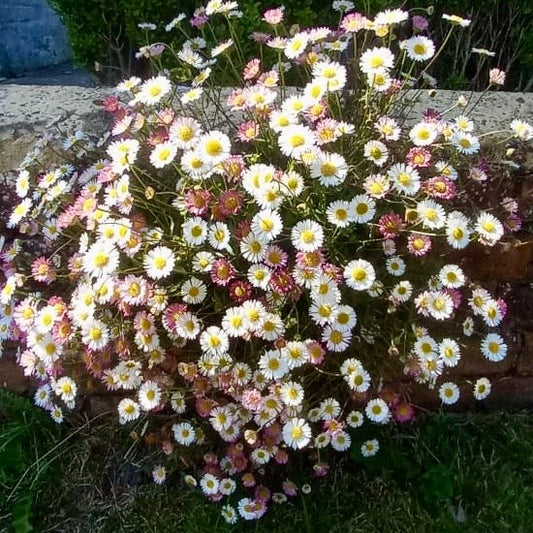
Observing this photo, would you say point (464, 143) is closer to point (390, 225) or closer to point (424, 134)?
point (424, 134)

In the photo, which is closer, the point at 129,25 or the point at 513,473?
the point at 513,473

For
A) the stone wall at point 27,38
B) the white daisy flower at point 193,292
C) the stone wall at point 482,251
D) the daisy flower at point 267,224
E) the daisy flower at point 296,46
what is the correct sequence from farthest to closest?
1. the stone wall at point 27,38
2. the stone wall at point 482,251
3. the daisy flower at point 296,46
4. the white daisy flower at point 193,292
5. the daisy flower at point 267,224

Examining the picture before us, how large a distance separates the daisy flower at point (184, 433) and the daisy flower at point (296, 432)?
30 centimetres

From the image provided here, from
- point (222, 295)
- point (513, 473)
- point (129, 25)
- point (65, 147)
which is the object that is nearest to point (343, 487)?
point (513, 473)

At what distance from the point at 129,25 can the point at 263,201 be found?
1688 mm

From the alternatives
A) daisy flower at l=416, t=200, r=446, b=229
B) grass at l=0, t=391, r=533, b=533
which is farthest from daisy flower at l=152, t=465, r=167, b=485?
daisy flower at l=416, t=200, r=446, b=229

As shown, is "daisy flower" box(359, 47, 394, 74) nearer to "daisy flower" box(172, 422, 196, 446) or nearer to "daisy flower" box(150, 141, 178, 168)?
"daisy flower" box(150, 141, 178, 168)

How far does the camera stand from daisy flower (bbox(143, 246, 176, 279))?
191 cm

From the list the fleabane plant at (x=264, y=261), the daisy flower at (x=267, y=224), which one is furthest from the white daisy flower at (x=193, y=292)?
the daisy flower at (x=267, y=224)

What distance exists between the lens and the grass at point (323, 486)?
219 centimetres

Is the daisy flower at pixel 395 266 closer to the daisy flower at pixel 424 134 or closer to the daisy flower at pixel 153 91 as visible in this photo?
the daisy flower at pixel 424 134

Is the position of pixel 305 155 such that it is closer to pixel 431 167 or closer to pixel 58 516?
pixel 431 167

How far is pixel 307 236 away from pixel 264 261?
0.40ft

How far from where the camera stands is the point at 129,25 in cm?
321
